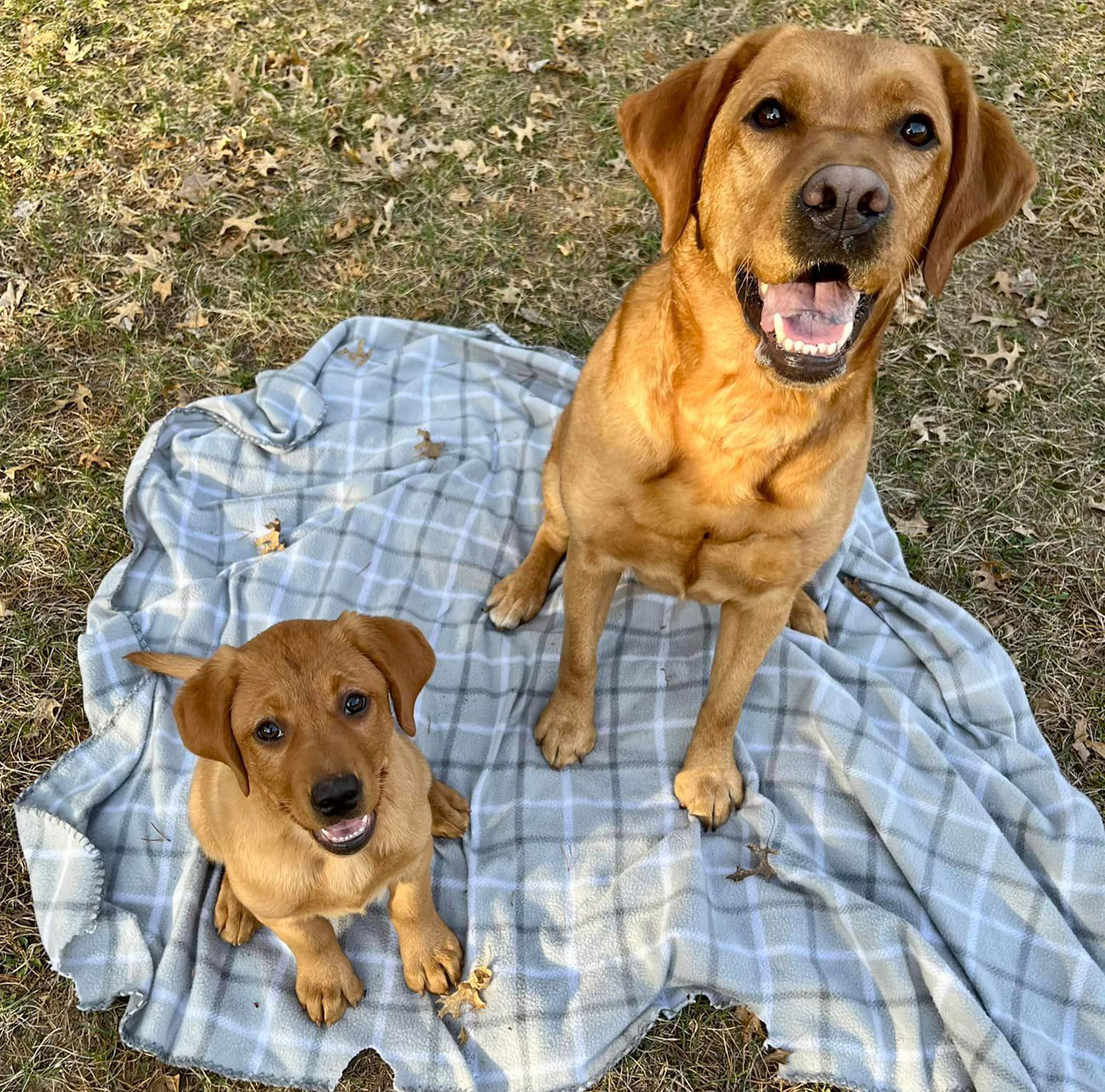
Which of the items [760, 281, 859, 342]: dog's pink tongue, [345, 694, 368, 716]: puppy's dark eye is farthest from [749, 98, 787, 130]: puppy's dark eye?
[345, 694, 368, 716]: puppy's dark eye

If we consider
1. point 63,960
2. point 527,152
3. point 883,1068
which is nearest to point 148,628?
point 63,960

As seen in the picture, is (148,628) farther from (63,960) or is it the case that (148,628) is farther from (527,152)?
(527,152)

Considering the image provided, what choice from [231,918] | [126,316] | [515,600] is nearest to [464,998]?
[231,918]

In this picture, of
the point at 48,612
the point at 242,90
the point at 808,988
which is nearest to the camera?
the point at 808,988

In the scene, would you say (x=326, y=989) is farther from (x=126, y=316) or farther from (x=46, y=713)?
(x=126, y=316)

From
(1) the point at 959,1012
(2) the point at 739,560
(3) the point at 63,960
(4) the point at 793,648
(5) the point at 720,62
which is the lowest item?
(3) the point at 63,960

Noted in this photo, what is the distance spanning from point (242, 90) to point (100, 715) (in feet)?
15.5

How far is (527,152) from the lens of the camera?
629 cm

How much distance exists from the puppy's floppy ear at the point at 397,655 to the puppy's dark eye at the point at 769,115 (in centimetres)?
191

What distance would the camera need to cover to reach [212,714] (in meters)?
2.78

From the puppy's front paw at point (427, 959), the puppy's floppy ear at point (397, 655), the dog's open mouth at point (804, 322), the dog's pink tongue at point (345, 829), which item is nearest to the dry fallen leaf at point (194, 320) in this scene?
the puppy's floppy ear at point (397, 655)

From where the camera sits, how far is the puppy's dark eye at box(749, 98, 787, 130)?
2.65 metres

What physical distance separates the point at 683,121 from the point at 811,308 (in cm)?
73

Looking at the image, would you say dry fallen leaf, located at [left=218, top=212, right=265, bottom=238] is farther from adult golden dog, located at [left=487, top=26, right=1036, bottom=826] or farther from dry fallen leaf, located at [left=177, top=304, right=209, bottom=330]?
adult golden dog, located at [left=487, top=26, right=1036, bottom=826]
